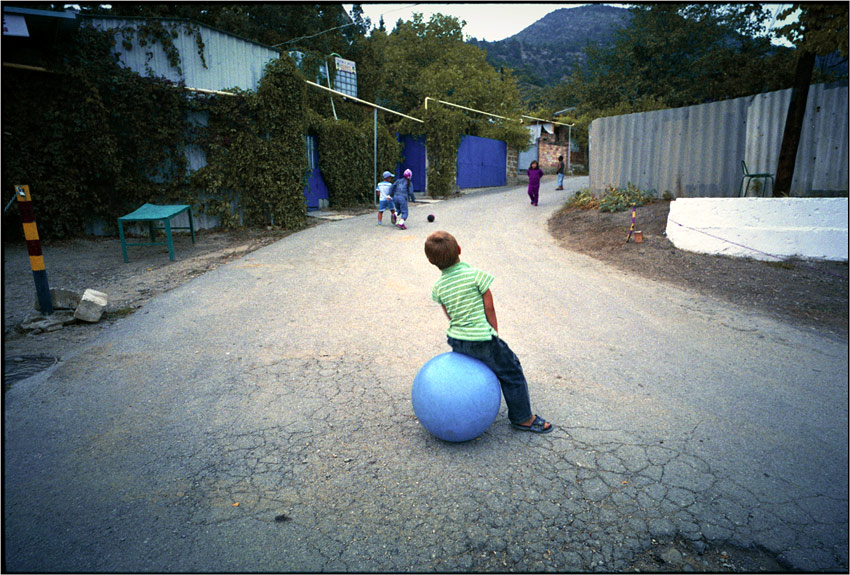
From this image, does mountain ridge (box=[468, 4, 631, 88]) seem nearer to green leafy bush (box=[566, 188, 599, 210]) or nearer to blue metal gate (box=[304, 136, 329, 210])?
blue metal gate (box=[304, 136, 329, 210])

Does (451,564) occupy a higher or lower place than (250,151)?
lower

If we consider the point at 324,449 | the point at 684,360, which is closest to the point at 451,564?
the point at 324,449

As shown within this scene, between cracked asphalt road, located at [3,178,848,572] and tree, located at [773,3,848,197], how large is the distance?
4647 mm

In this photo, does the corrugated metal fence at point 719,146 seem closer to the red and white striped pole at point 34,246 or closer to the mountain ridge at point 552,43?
the red and white striped pole at point 34,246

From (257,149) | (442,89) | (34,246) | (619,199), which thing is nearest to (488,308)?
(34,246)

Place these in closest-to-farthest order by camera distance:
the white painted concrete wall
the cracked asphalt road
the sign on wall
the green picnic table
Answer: the cracked asphalt road < the white painted concrete wall < the green picnic table < the sign on wall

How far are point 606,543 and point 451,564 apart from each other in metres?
0.81

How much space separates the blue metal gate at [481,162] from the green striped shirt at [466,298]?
843 inches

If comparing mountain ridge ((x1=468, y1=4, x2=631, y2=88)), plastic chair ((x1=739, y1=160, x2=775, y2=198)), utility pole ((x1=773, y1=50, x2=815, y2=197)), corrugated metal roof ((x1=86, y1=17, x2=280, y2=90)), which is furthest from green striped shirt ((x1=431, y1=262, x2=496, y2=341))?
mountain ridge ((x1=468, y1=4, x2=631, y2=88))

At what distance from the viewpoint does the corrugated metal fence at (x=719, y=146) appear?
28.9 ft

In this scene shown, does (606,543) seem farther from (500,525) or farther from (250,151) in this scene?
(250,151)

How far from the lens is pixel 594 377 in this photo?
168 inches

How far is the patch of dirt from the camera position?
20.3 ft

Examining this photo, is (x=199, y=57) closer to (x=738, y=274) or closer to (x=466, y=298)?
(x=466, y=298)
